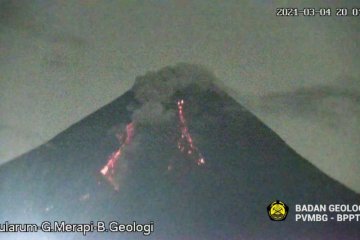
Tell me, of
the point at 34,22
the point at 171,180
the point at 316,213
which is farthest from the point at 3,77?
the point at 316,213

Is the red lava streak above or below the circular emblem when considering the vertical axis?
above

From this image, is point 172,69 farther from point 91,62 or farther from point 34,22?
point 34,22

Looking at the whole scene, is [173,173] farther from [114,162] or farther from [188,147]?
[114,162]

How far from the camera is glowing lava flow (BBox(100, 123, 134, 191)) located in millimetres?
2414

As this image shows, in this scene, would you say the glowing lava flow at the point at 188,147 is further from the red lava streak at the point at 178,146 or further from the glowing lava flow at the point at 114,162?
the glowing lava flow at the point at 114,162

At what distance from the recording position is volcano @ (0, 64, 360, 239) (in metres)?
2.39

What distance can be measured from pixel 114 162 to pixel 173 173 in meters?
0.24

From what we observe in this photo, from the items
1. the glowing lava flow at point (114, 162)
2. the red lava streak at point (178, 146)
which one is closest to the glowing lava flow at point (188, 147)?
the red lava streak at point (178, 146)

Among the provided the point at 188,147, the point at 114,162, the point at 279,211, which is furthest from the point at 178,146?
the point at 279,211

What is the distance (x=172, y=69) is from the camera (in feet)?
8.03

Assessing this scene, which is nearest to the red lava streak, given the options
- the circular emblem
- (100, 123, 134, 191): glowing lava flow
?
(100, 123, 134, 191): glowing lava flow

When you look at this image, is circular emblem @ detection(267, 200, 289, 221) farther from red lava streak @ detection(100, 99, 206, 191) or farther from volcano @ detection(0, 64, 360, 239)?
red lava streak @ detection(100, 99, 206, 191)

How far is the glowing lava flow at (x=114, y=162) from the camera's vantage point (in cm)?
241

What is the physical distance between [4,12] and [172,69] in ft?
2.41
